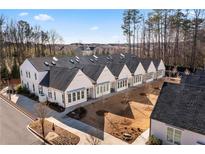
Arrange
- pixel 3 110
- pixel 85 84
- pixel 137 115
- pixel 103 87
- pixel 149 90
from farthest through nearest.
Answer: pixel 149 90 → pixel 103 87 → pixel 85 84 → pixel 3 110 → pixel 137 115

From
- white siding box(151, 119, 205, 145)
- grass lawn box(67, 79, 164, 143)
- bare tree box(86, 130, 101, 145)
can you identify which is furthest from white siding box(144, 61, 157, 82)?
bare tree box(86, 130, 101, 145)

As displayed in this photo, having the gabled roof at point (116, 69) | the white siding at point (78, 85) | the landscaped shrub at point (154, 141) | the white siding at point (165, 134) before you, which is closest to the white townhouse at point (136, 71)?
the gabled roof at point (116, 69)

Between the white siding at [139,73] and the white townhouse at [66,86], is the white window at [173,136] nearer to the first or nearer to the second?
the white townhouse at [66,86]

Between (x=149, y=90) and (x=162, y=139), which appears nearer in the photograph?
(x=162, y=139)

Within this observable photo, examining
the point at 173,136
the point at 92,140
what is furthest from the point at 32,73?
the point at 173,136
